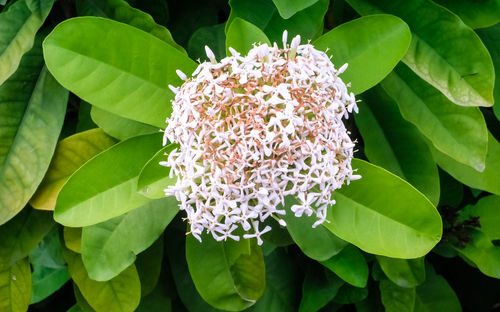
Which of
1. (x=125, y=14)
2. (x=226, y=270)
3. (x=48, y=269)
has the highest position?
(x=125, y=14)

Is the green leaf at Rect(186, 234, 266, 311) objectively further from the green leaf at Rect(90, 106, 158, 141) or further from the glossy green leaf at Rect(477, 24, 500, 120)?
the glossy green leaf at Rect(477, 24, 500, 120)

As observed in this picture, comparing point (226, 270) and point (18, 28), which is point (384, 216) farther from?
point (18, 28)

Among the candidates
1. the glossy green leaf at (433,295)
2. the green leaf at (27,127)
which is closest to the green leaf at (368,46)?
the green leaf at (27,127)

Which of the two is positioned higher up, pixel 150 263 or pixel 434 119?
pixel 434 119

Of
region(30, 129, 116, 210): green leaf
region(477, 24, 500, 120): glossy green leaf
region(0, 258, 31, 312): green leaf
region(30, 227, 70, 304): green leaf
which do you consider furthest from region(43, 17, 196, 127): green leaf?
region(30, 227, 70, 304): green leaf

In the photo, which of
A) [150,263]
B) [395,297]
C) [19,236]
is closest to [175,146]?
[150,263]

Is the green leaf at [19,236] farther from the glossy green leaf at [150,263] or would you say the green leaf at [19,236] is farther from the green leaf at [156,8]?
the green leaf at [156,8]

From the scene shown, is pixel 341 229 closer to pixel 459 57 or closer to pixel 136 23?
pixel 459 57

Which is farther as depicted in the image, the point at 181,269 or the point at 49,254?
the point at 49,254
